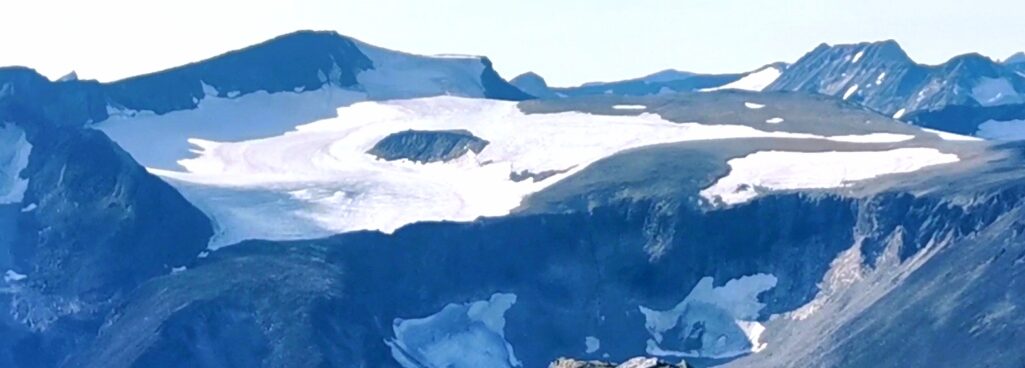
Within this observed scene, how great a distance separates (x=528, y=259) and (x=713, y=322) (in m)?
16.3

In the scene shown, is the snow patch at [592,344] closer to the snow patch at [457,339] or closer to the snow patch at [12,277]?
the snow patch at [457,339]

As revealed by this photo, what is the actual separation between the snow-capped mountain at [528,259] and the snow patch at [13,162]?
0.21 m

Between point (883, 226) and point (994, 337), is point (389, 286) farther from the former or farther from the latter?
point (994, 337)

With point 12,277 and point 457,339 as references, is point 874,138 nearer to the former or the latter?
point 457,339

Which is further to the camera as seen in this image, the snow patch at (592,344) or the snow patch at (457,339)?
the snow patch at (592,344)

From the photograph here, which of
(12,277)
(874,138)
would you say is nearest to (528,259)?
(12,277)

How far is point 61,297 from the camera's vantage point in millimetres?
165125

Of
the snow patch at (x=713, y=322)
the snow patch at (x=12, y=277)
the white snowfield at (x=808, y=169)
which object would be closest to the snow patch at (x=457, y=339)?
the snow patch at (x=713, y=322)

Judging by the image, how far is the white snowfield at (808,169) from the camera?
554ft

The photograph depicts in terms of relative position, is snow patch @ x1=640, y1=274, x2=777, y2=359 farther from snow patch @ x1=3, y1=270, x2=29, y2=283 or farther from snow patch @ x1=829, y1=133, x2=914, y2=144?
snow patch @ x1=3, y1=270, x2=29, y2=283

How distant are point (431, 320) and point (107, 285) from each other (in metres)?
23.8

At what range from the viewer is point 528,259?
167125mm

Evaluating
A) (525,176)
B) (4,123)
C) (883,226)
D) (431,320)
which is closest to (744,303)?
(883,226)

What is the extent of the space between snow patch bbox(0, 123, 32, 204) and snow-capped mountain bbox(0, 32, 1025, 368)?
0.68 ft
